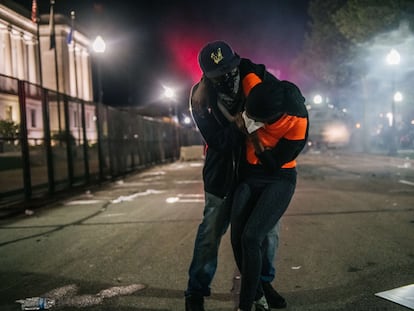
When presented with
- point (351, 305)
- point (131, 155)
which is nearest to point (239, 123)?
point (351, 305)

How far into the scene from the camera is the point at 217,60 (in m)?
3.10

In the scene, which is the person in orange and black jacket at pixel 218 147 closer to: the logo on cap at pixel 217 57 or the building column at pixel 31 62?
the logo on cap at pixel 217 57

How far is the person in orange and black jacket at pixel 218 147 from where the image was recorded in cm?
316

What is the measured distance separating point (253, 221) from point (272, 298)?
861 mm

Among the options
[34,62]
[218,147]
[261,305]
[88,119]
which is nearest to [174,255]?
[261,305]

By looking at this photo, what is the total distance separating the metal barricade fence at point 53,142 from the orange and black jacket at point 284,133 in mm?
8070

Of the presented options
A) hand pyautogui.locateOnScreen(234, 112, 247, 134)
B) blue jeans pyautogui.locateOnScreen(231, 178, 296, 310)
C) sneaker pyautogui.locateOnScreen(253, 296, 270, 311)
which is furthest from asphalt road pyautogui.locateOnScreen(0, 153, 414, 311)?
hand pyautogui.locateOnScreen(234, 112, 247, 134)

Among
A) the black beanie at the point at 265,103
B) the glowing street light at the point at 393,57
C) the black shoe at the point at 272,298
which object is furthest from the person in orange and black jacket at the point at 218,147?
the glowing street light at the point at 393,57

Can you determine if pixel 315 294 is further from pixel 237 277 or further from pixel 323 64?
pixel 323 64

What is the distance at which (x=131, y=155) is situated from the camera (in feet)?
67.8

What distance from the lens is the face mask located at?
3.14 metres

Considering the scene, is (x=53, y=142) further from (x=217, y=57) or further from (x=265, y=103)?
(x=265, y=103)

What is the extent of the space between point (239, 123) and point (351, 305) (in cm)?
172

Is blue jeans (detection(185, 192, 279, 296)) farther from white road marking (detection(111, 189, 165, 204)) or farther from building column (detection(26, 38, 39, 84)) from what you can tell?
building column (detection(26, 38, 39, 84))
